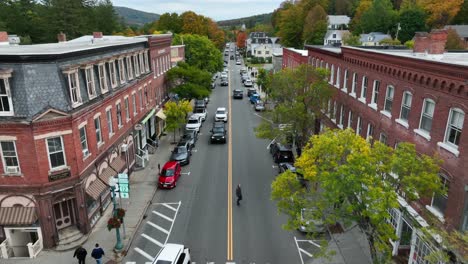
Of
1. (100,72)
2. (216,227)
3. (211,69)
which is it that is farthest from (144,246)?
(211,69)

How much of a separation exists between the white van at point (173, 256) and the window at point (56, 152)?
748 centimetres

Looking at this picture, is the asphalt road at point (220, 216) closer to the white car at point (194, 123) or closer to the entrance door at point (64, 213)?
the entrance door at point (64, 213)

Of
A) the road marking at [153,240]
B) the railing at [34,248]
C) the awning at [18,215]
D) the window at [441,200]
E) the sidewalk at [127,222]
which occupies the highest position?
the window at [441,200]

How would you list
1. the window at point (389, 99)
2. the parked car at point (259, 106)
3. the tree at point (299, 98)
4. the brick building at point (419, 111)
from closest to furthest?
the brick building at point (419, 111), the window at point (389, 99), the tree at point (299, 98), the parked car at point (259, 106)

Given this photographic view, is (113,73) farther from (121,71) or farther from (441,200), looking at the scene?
(441,200)

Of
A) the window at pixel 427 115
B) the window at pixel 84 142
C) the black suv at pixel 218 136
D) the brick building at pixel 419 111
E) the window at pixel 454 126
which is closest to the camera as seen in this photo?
the brick building at pixel 419 111

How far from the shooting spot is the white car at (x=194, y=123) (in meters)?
40.8

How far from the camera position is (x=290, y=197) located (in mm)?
14391

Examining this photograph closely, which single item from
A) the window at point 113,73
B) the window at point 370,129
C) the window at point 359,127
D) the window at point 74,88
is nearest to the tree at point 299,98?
the window at point 359,127

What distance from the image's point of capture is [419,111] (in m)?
16.6

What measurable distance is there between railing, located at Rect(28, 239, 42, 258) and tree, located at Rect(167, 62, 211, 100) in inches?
1071

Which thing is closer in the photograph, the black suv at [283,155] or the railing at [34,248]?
the railing at [34,248]

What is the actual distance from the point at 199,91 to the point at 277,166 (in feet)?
54.1

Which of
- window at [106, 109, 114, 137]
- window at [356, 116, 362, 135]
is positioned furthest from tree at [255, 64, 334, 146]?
window at [106, 109, 114, 137]
